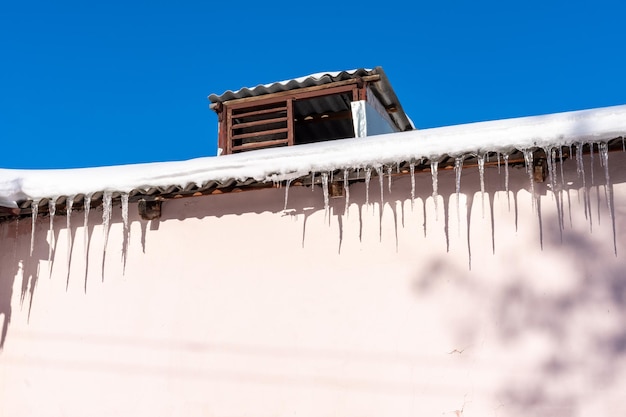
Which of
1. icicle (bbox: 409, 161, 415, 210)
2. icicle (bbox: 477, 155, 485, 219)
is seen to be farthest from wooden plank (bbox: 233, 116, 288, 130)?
icicle (bbox: 477, 155, 485, 219)

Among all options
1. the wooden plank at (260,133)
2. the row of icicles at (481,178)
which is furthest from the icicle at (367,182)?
the wooden plank at (260,133)

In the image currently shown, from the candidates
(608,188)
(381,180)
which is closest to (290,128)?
(381,180)

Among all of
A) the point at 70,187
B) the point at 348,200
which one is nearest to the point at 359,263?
the point at 348,200

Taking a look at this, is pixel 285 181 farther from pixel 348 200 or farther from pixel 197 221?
pixel 197 221

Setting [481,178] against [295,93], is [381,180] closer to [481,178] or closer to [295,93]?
[481,178]

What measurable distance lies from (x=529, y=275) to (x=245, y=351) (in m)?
2.33

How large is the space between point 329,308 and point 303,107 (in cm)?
480

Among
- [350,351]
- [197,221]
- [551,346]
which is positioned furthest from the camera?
[197,221]

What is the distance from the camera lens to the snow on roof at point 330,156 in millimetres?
4254

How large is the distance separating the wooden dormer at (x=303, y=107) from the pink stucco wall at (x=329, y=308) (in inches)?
129

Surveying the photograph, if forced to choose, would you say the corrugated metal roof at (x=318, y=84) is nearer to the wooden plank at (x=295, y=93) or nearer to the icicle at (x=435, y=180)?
the wooden plank at (x=295, y=93)

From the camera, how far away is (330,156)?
481 centimetres

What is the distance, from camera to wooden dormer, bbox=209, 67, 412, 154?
8398 millimetres

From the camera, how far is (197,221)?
18.1 ft
